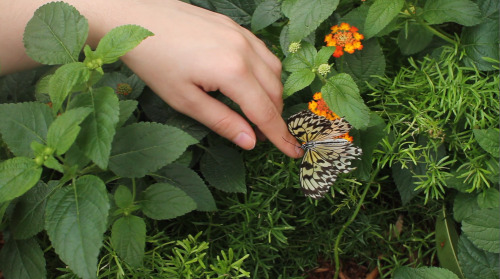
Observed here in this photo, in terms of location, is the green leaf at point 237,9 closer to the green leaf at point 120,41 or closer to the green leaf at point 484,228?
the green leaf at point 120,41

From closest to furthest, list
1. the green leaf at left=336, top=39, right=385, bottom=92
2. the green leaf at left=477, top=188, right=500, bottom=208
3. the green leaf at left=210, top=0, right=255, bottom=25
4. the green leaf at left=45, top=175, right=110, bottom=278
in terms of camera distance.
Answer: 1. the green leaf at left=45, top=175, right=110, bottom=278
2. the green leaf at left=477, top=188, right=500, bottom=208
3. the green leaf at left=336, top=39, right=385, bottom=92
4. the green leaf at left=210, top=0, right=255, bottom=25

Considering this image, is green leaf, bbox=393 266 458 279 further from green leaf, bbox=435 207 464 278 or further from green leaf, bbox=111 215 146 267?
green leaf, bbox=111 215 146 267

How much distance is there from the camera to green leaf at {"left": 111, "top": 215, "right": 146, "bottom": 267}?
1.15 meters

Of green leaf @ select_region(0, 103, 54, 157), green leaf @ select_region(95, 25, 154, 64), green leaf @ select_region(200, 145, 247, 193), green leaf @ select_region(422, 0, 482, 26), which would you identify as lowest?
green leaf @ select_region(200, 145, 247, 193)

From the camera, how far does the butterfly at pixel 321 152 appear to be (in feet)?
4.04

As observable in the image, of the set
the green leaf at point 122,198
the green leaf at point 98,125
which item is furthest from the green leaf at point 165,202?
the green leaf at point 98,125

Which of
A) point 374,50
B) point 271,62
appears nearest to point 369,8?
point 374,50

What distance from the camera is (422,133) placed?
1.42m

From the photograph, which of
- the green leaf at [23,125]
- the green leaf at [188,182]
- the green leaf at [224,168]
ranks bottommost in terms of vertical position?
the green leaf at [224,168]

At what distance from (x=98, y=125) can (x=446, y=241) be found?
3.64 ft

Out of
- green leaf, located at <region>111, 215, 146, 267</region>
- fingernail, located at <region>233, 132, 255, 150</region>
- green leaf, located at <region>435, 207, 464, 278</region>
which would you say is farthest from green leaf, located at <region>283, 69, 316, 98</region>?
green leaf, located at <region>435, 207, 464, 278</region>

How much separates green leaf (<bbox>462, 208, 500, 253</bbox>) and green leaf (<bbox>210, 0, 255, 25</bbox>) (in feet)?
3.00

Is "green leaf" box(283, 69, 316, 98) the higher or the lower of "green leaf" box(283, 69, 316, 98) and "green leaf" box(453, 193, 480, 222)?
the higher

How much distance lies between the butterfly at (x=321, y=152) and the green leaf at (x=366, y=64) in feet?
0.82
